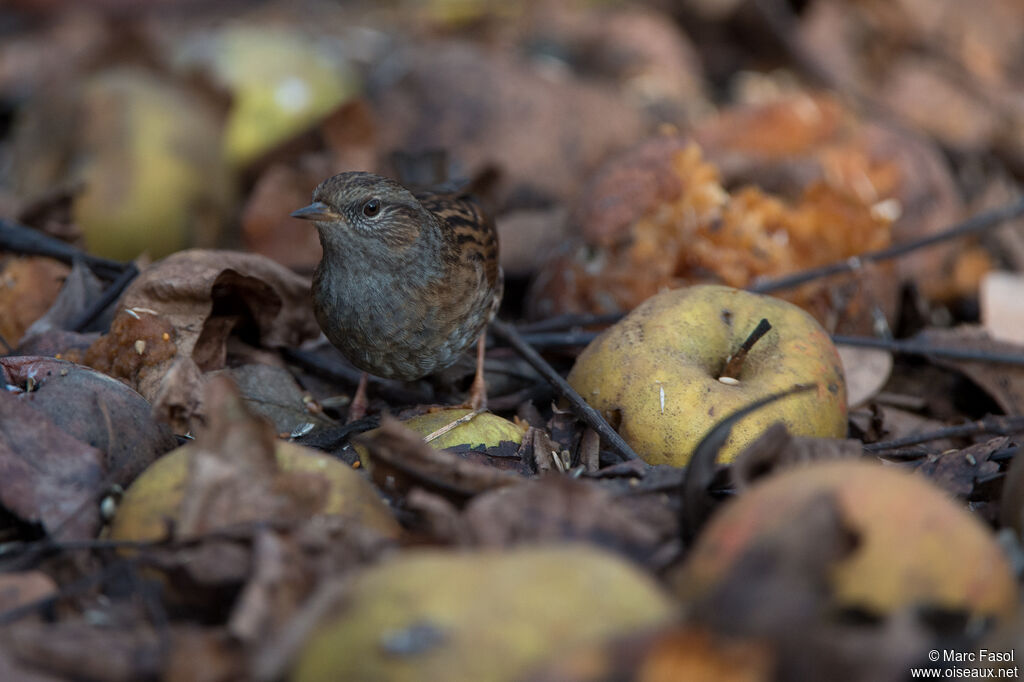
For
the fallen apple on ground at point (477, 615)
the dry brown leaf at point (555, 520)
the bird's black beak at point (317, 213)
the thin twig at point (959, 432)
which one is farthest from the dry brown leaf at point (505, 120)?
the fallen apple on ground at point (477, 615)

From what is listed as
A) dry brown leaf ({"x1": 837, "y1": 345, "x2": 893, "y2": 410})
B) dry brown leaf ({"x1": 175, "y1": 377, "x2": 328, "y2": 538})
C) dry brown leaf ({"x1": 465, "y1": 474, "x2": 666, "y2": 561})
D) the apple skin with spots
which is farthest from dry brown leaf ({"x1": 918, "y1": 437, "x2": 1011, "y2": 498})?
dry brown leaf ({"x1": 175, "y1": 377, "x2": 328, "y2": 538})

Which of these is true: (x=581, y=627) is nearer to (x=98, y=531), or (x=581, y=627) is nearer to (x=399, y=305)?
(x=98, y=531)

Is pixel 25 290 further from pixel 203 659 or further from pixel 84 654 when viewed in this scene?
pixel 203 659

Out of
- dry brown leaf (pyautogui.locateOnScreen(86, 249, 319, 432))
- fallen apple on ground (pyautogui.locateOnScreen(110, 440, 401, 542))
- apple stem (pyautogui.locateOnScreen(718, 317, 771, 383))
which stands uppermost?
fallen apple on ground (pyautogui.locateOnScreen(110, 440, 401, 542))

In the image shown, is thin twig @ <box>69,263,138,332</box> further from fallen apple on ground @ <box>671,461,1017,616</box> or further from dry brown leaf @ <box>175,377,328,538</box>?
fallen apple on ground @ <box>671,461,1017,616</box>

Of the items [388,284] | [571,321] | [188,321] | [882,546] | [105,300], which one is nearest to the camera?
[882,546]

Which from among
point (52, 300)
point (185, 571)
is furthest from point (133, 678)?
point (52, 300)

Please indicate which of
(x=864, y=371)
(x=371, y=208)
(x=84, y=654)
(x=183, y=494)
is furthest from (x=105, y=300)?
(x=864, y=371)
